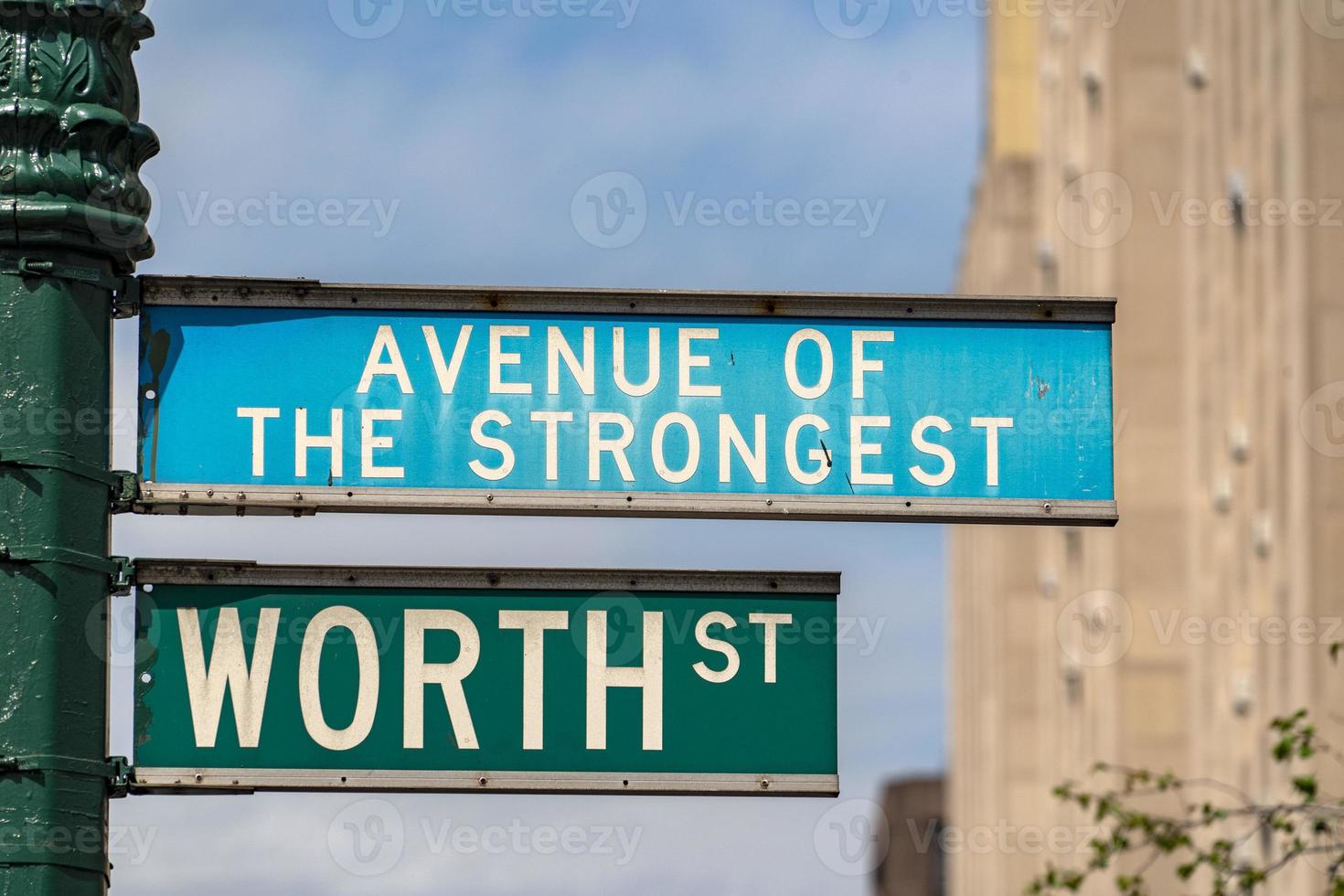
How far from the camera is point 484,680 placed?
5891mm

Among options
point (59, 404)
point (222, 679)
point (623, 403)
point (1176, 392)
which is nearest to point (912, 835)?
point (1176, 392)

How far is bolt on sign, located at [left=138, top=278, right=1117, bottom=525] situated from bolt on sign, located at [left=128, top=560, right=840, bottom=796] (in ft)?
0.71

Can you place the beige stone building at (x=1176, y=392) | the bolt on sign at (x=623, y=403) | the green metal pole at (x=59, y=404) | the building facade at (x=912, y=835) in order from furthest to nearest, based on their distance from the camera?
the building facade at (x=912, y=835), the beige stone building at (x=1176, y=392), the bolt on sign at (x=623, y=403), the green metal pole at (x=59, y=404)

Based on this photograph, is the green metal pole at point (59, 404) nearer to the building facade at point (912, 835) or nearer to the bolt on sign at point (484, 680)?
the bolt on sign at point (484, 680)

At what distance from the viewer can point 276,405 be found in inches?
235

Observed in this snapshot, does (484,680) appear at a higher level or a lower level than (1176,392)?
lower

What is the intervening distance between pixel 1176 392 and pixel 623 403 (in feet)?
128

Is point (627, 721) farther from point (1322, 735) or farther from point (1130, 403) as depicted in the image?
point (1130, 403)

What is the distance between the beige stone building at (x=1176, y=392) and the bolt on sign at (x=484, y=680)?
17206 mm

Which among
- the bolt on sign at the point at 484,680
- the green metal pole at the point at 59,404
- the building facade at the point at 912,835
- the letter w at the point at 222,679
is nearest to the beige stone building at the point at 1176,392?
the bolt on sign at the point at 484,680

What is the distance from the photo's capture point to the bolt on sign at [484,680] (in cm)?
580

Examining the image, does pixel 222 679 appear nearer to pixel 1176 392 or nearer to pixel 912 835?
pixel 1176 392

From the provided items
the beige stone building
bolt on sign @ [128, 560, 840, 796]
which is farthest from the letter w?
the beige stone building

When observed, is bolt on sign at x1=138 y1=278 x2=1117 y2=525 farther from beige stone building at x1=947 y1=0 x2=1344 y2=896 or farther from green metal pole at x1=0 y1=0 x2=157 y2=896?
beige stone building at x1=947 y1=0 x2=1344 y2=896
